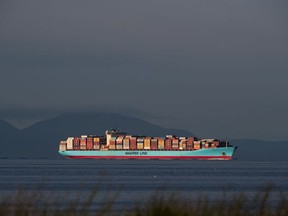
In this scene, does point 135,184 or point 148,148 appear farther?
point 148,148

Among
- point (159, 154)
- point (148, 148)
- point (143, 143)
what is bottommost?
point (159, 154)

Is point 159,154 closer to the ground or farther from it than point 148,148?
closer to the ground

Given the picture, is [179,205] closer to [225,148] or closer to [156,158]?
[225,148]

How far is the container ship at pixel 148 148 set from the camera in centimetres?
16438

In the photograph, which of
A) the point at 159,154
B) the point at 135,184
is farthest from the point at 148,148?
the point at 135,184

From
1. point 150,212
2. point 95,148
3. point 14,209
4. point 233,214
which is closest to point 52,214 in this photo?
point 14,209

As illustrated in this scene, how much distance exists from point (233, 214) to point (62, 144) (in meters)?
172

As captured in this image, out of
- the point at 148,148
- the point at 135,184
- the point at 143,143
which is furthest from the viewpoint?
the point at 143,143

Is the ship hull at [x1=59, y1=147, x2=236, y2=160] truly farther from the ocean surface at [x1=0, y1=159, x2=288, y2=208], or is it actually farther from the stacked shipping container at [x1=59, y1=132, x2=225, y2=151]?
the ocean surface at [x1=0, y1=159, x2=288, y2=208]

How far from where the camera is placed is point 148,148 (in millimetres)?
170875

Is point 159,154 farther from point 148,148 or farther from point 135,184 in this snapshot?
point 135,184

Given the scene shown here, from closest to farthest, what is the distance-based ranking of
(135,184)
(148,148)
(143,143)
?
(135,184)
(148,148)
(143,143)

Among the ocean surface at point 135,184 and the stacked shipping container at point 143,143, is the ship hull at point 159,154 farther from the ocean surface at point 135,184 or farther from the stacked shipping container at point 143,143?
the ocean surface at point 135,184

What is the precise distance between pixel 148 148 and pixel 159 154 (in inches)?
102
